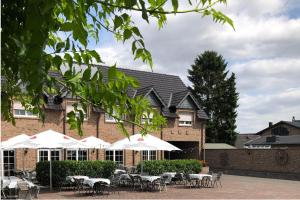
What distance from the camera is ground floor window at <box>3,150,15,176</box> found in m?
29.7

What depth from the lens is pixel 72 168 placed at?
75.8 feet

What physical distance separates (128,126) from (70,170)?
12.1 meters

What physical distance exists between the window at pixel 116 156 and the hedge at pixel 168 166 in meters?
7.90

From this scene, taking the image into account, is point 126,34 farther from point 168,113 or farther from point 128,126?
point 168,113

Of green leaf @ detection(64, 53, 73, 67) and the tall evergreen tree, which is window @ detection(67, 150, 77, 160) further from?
the tall evergreen tree

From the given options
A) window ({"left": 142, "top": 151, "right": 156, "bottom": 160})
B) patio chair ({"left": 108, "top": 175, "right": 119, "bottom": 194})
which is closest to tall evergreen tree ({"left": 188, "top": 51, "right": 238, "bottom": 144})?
window ({"left": 142, "top": 151, "right": 156, "bottom": 160})

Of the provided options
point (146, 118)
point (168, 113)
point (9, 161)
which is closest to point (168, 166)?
point (9, 161)

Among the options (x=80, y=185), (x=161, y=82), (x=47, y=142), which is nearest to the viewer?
(x=47, y=142)

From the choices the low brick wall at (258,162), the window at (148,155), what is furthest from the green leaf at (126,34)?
the low brick wall at (258,162)

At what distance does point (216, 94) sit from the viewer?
68.8m

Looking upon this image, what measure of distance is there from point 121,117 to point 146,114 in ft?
0.53

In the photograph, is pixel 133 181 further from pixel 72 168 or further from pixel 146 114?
pixel 146 114

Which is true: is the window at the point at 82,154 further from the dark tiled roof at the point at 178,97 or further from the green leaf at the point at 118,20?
the green leaf at the point at 118,20

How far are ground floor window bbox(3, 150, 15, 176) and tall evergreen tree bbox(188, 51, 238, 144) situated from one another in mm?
39782
